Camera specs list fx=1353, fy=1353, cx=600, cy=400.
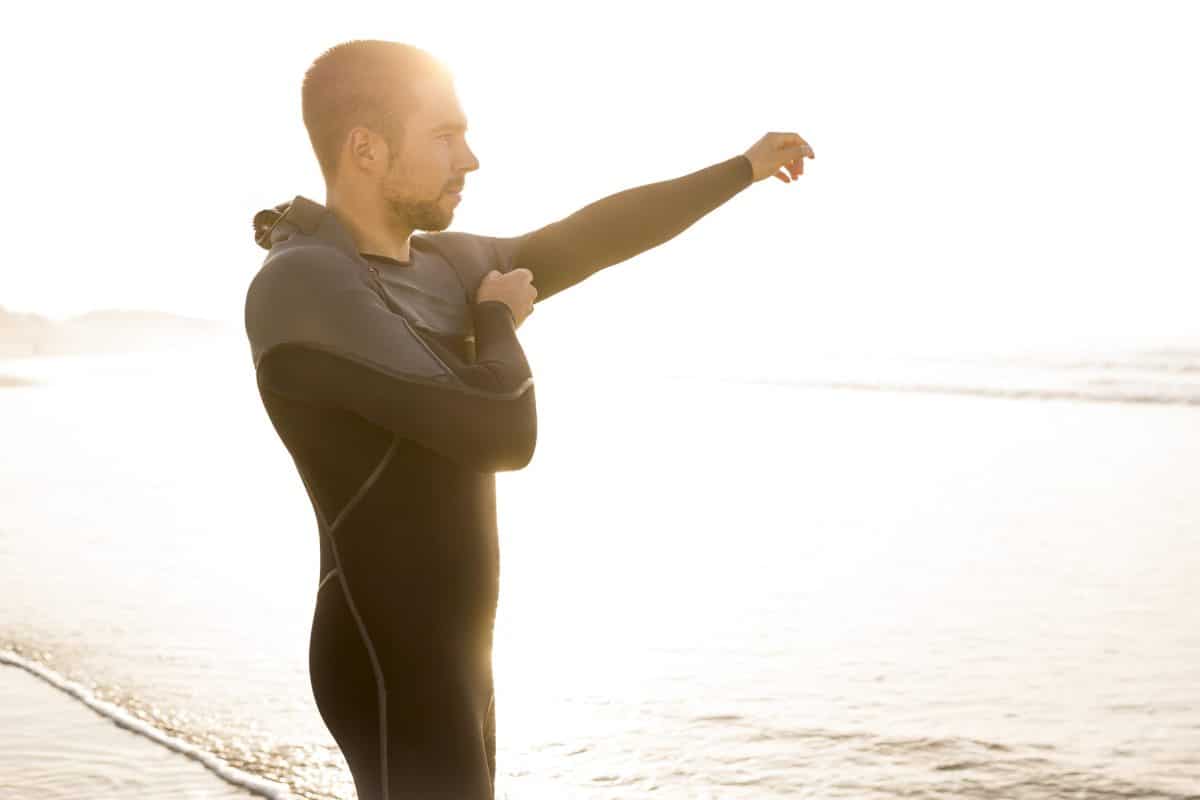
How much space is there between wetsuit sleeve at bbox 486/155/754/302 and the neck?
0.40 m

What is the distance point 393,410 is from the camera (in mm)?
2107

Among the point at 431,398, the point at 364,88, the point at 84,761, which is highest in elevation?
the point at 364,88

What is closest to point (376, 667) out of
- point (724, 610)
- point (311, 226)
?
point (311, 226)

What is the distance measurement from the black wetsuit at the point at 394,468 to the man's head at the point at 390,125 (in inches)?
4.1

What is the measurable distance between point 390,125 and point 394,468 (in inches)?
23.3

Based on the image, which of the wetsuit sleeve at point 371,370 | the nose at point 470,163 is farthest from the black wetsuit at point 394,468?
the nose at point 470,163

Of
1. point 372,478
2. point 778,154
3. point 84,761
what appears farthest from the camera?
point 84,761

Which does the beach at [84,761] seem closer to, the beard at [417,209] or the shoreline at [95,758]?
the shoreline at [95,758]

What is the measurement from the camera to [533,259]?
2822 mm

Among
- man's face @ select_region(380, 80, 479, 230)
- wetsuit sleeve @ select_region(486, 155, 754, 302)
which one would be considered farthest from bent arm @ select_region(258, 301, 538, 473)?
wetsuit sleeve @ select_region(486, 155, 754, 302)

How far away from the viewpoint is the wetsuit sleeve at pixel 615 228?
9.26 ft

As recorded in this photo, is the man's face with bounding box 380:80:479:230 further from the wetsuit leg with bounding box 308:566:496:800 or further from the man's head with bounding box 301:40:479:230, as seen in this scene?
the wetsuit leg with bounding box 308:566:496:800

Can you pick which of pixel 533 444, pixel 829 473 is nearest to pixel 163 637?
pixel 533 444

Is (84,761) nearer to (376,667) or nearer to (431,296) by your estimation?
(376,667)
